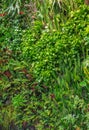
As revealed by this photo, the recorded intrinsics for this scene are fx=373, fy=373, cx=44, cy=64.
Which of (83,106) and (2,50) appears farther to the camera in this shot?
(2,50)

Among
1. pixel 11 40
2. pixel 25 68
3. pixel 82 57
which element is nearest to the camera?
pixel 82 57

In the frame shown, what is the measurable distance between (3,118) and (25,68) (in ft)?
2.79

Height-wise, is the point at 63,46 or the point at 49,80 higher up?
the point at 63,46

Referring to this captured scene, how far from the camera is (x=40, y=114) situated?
5.48m

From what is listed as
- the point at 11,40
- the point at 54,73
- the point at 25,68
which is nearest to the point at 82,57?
the point at 54,73

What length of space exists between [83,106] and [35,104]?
0.82 metres

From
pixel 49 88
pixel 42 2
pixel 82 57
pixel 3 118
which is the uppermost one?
pixel 42 2

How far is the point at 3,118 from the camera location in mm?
5789

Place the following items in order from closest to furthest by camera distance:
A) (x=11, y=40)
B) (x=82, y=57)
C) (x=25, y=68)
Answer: (x=82, y=57)
(x=25, y=68)
(x=11, y=40)

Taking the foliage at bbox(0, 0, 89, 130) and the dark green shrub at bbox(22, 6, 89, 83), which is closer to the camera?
the foliage at bbox(0, 0, 89, 130)

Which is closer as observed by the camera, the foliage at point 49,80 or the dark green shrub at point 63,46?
the foliage at point 49,80

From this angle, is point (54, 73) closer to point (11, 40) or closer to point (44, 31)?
point (44, 31)

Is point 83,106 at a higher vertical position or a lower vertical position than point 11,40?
lower

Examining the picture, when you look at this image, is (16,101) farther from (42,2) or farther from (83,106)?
(42,2)
